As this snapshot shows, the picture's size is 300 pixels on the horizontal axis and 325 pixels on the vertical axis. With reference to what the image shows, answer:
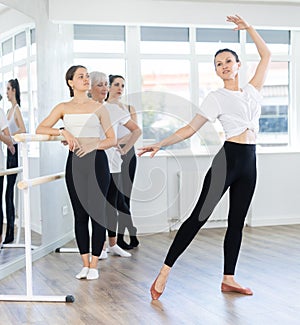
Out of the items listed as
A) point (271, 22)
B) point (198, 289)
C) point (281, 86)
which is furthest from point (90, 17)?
point (198, 289)

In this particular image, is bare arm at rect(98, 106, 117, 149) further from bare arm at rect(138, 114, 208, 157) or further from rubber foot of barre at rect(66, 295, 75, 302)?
rubber foot of barre at rect(66, 295, 75, 302)

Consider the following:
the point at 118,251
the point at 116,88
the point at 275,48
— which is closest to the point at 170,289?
the point at 118,251

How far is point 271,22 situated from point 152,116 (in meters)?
1.48

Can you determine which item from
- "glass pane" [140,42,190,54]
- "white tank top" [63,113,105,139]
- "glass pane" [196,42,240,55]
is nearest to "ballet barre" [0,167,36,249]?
"white tank top" [63,113,105,139]

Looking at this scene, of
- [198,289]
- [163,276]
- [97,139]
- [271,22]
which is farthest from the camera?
[271,22]

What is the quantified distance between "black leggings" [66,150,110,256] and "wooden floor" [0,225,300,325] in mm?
396

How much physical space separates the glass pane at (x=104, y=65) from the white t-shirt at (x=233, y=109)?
112 inches

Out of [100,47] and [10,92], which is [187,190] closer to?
[100,47]

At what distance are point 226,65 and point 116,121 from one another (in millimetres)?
1301

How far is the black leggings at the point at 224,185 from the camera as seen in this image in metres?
3.36

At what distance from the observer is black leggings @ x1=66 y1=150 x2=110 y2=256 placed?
151 inches

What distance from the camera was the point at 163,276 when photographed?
3.44 metres

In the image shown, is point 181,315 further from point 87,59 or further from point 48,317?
point 87,59

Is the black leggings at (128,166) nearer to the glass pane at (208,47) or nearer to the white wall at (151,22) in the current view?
the white wall at (151,22)
